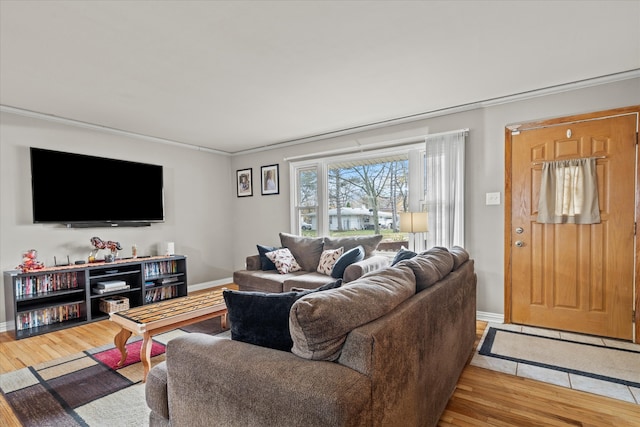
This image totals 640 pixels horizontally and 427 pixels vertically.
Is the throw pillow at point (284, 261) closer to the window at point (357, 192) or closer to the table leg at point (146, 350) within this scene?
the window at point (357, 192)

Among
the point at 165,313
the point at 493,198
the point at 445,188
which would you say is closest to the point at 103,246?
the point at 165,313

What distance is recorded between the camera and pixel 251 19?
2.00m

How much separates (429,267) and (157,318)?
6.51 feet

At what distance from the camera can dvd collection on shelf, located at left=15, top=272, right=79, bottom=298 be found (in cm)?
338

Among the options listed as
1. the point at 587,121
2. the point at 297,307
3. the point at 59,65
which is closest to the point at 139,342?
the point at 59,65

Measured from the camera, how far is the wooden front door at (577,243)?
2918 mm

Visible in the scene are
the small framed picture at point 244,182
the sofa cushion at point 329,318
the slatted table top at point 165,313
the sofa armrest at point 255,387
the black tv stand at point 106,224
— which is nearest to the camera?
the sofa armrest at point 255,387

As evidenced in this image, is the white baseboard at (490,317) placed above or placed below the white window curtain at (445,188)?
below

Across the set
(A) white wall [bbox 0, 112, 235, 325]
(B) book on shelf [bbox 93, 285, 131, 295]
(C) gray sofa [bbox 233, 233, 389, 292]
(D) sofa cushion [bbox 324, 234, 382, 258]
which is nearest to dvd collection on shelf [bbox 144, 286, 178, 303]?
(B) book on shelf [bbox 93, 285, 131, 295]

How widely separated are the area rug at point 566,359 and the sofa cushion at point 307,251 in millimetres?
2099

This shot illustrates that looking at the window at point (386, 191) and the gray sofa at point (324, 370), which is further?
the window at point (386, 191)

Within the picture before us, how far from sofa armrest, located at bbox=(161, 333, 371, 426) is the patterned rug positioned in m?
0.90

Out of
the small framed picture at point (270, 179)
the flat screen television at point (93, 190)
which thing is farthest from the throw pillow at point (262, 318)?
the small framed picture at point (270, 179)

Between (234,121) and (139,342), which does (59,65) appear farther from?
(139,342)
